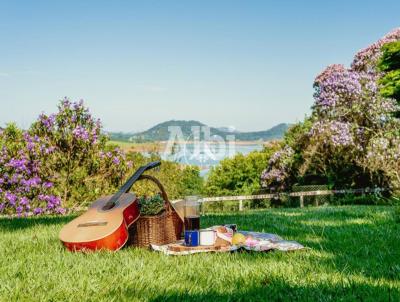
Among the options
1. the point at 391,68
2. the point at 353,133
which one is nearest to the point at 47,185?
the point at 391,68

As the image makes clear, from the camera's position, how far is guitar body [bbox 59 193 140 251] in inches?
153

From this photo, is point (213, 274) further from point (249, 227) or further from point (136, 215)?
point (249, 227)

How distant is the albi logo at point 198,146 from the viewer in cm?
1347

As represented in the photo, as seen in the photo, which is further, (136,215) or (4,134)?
(4,134)

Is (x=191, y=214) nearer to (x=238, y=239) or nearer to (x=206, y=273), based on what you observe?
(x=238, y=239)

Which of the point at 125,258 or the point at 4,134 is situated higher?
the point at 4,134

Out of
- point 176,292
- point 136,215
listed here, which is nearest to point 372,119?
point 136,215

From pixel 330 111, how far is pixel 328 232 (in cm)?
1177

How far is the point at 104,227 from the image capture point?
3979 mm

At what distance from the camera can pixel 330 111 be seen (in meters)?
16.0

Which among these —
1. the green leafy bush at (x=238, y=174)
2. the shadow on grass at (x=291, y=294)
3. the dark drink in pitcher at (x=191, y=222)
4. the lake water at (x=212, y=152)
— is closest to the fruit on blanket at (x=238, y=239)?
the dark drink in pitcher at (x=191, y=222)

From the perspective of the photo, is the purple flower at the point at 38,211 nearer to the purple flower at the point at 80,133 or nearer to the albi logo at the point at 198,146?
the purple flower at the point at 80,133

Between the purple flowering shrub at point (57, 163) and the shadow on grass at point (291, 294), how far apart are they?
25.8 ft

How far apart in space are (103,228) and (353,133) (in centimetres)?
1275
